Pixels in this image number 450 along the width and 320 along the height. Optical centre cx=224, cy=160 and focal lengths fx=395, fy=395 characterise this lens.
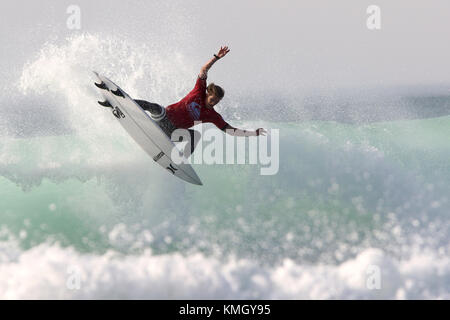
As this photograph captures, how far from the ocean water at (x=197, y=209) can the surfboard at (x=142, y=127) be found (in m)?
0.86

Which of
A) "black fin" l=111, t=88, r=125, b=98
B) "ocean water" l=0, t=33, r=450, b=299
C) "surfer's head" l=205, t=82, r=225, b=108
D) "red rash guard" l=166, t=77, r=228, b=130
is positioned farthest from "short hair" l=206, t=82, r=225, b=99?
"ocean water" l=0, t=33, r=450, b=299

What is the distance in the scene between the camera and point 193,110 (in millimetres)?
5477

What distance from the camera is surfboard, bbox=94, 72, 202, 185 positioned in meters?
5.69

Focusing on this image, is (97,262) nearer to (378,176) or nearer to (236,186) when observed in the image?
(236,186)

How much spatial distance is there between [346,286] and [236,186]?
2.48m

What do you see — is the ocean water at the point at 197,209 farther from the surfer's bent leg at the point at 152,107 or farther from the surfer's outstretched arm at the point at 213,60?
the surfer's outstretched arm at the point at 213,60

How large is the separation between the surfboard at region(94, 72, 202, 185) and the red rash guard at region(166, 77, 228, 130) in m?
0.28

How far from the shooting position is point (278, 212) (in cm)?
674

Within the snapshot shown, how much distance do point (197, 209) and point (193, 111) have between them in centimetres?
198

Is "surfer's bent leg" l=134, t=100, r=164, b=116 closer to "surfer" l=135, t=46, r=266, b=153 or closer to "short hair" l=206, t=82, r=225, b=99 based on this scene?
"surfer" l=135, t=46, r=266, b=153

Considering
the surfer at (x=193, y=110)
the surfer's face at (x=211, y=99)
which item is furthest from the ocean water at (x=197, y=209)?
the surfer's face at (x=211, y=99)

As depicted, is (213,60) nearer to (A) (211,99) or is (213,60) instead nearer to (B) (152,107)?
(A) (211,99)

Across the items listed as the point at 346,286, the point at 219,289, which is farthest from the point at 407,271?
the point at 219,289

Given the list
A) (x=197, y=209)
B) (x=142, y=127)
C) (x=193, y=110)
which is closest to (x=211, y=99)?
(x=193, y=110)
